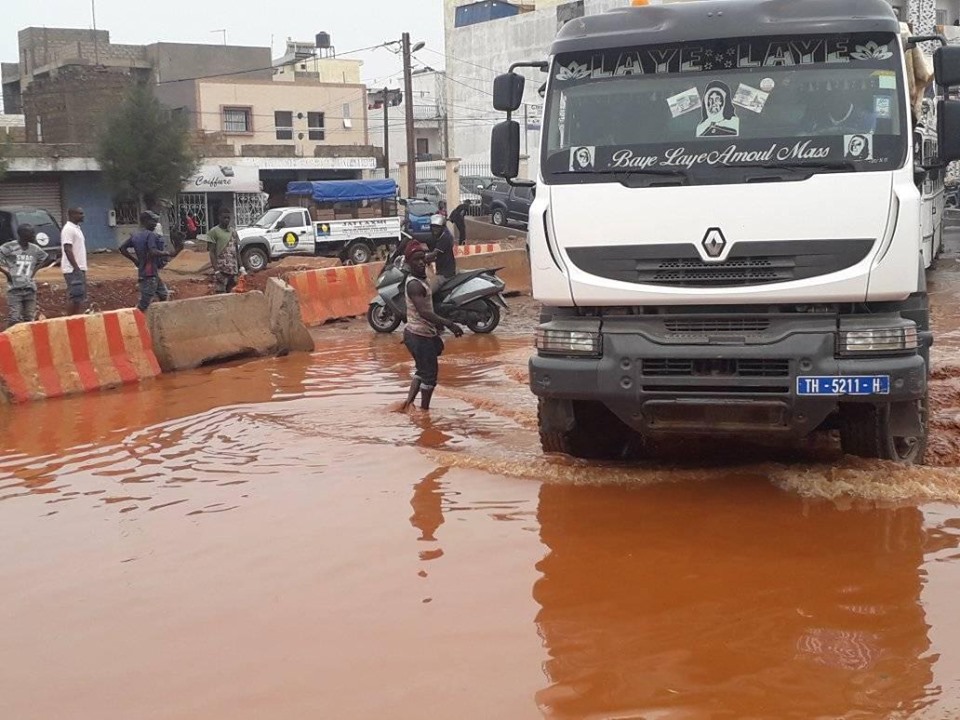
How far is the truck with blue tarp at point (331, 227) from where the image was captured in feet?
97.0

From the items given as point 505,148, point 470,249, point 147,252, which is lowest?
point 470,249

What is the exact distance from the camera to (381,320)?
52.3 ft

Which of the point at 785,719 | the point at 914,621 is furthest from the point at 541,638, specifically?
the point at 914,621

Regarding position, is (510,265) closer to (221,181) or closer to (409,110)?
(409,110)

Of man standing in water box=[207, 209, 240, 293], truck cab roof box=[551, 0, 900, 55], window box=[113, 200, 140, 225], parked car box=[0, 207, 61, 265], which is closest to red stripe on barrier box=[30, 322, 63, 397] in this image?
truck cab roof box=[551, 0, 900, 55]

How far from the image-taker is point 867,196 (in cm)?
615

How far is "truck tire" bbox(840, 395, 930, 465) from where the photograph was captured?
668cm

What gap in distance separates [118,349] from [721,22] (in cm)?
758

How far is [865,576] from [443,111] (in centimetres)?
5785

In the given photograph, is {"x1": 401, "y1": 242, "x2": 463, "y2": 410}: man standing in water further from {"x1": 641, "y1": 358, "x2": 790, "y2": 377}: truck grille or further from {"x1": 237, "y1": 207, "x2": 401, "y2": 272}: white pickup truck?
{"x1": 237, "y1": 207, "x2": 401, "y2": 272}: white pickup truck

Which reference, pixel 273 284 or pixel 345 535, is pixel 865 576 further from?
pixel 273 284

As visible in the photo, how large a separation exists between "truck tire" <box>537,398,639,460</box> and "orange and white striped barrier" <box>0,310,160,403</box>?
567cm

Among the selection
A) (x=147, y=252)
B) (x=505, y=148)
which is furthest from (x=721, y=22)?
(x=147, y=252)

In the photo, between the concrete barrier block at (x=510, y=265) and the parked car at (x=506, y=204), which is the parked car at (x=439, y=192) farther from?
the concrete barrier block at (x=510, y=265)
